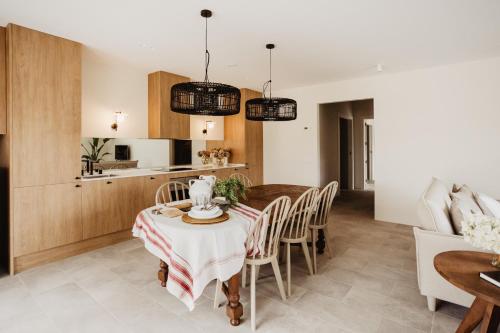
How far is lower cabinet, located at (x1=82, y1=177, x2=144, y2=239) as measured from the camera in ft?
11.3

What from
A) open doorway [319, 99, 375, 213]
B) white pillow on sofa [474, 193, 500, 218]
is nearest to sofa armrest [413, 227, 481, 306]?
white pillow on sofa [474, 193, 500, 218]

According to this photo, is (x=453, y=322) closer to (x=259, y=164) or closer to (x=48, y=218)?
(x=48, y=218)

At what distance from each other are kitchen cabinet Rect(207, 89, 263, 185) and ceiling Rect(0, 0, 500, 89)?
5.78 ft

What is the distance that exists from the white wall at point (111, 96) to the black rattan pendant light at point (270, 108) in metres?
2.21

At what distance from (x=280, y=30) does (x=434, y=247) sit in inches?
99.5

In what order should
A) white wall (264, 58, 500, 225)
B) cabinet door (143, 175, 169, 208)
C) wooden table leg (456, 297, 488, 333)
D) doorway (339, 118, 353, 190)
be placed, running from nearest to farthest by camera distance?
wooden table leg (456, 297, 488, 333), white wall (264, 58, 500, 225), cabinet door (143, 175, 169, 208), doorway (339, 118, 353, 190)

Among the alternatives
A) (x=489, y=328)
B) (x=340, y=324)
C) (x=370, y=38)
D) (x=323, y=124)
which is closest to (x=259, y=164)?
(x=323, y=124)

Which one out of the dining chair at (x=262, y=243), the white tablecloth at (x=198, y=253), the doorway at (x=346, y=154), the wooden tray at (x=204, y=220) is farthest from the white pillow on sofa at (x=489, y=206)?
the doorway at (x=346, y=154)

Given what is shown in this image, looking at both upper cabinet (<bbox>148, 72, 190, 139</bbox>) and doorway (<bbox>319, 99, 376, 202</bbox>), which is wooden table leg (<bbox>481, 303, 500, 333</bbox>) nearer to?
upper cabinet (<bbox>148, 72, 190, 139</bbox>)

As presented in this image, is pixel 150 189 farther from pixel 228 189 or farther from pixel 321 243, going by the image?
pixel 321 243

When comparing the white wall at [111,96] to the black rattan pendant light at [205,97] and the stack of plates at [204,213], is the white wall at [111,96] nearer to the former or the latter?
the black rattan pendant light at [205,97]

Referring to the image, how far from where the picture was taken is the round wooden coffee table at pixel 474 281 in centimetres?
136

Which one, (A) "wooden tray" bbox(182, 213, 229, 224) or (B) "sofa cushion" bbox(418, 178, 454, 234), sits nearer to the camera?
(A) "wooden tray" bbox(182, 213, 229, 224)

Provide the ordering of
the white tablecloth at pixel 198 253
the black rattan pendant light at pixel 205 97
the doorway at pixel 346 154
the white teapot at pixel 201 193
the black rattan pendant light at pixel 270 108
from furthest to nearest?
1. the doorway at pixel 346 154
2. the black rattan pendant light at pixel 270 108
3. the black rattan pendant light at pixel 205 97
4. the white teapot at pixel 201 193
5. the white tablecloth at pixel 198 253
